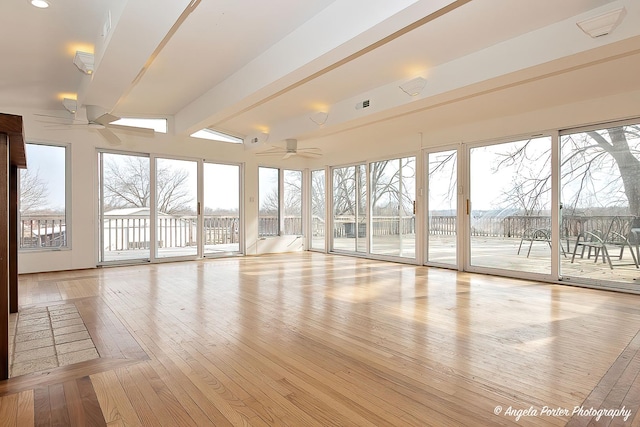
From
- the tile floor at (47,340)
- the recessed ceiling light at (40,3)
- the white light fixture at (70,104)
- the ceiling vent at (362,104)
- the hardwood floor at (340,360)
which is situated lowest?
the hardwood floor at (340,360)

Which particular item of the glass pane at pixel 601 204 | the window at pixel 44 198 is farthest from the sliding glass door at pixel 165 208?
the glass pane at pixel 601 204

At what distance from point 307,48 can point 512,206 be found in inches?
166

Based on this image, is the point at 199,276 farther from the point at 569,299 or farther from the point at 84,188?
the point at 569,299

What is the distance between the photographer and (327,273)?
5.91 metres

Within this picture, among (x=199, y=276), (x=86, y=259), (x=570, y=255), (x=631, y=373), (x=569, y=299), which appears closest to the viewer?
(x=631, y=373)

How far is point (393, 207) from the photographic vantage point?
7.40 m

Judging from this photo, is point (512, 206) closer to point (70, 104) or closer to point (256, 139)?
point (256, 139)

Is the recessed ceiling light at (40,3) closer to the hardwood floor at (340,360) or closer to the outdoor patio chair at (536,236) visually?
the hardwood floor at (340,360)

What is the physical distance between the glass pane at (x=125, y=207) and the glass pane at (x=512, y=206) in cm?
631

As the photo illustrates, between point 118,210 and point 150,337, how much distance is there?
4.80 metres

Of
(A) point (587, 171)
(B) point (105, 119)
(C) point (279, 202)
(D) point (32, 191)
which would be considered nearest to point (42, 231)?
(D) point (32, 191)

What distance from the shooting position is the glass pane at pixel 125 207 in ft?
21.8

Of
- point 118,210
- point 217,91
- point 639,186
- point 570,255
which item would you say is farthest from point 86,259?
point 639,186

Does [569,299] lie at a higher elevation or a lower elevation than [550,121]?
lower
